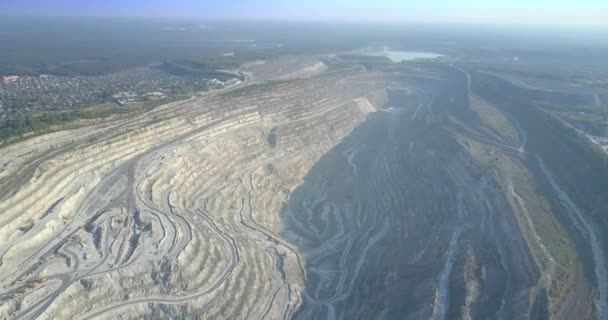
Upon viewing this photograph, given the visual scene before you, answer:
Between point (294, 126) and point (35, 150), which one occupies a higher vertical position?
point (35, 150)

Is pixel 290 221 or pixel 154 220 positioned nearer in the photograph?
pixel 154 220

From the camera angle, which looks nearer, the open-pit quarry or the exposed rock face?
the exposed rock face

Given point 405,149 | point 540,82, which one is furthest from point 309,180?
point 540,82

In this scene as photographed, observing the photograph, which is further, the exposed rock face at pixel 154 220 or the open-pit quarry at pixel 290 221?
the open-pit quarry at pixel 290 221

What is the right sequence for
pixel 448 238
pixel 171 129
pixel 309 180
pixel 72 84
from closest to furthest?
pixel 448 238 < pixel 171 129 < pixel 309 180 < pixel 72 84

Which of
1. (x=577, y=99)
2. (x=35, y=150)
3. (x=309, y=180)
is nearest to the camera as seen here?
(x=35, y=150)

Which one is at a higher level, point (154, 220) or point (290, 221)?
point (154, 220)

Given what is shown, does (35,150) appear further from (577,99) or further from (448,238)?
(577,99)

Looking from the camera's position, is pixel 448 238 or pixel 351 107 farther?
pixel 351 107
